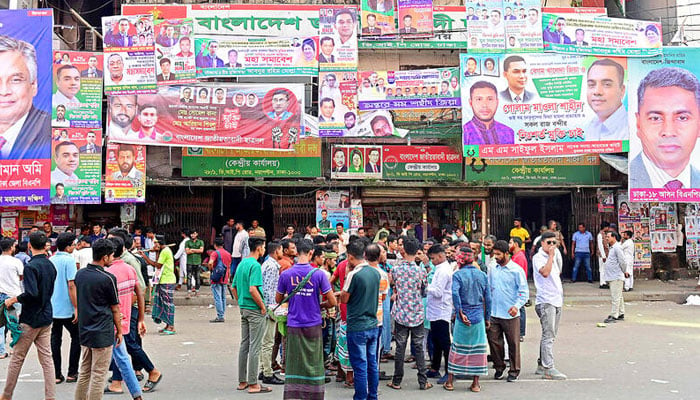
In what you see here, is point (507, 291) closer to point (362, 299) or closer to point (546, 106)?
point (362, 299)

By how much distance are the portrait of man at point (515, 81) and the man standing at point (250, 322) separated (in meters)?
10.4

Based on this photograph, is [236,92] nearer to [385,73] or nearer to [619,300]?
[385,73]

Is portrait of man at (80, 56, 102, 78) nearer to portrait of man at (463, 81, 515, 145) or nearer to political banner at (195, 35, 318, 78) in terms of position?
political banner at (195, 35, 318, 78)

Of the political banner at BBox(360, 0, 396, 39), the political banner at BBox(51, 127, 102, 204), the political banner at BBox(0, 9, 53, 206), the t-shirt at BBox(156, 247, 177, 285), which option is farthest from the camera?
the political banner at BBox(360, 0, 396, 39)

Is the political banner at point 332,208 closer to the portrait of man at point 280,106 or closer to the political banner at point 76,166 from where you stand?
the portrait of man at point 280,106

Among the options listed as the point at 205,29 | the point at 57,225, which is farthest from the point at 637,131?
the point at 57,225

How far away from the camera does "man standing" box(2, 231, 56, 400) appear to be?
6.91 metres

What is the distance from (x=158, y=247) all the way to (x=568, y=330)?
26.1 ft

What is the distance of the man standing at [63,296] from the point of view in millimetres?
7875

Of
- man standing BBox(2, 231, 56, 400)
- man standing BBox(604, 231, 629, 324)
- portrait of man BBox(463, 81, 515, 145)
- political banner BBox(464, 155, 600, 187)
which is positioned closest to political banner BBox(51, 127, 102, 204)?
portrait of man BBox(463, 81, 515, 145)

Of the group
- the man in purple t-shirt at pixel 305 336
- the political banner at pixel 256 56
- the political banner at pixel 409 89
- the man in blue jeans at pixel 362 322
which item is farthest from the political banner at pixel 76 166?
the man in blue jeans at pixel 362 322

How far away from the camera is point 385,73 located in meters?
16.6

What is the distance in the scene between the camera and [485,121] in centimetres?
1650

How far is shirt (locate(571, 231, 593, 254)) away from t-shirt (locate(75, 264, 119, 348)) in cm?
1399
